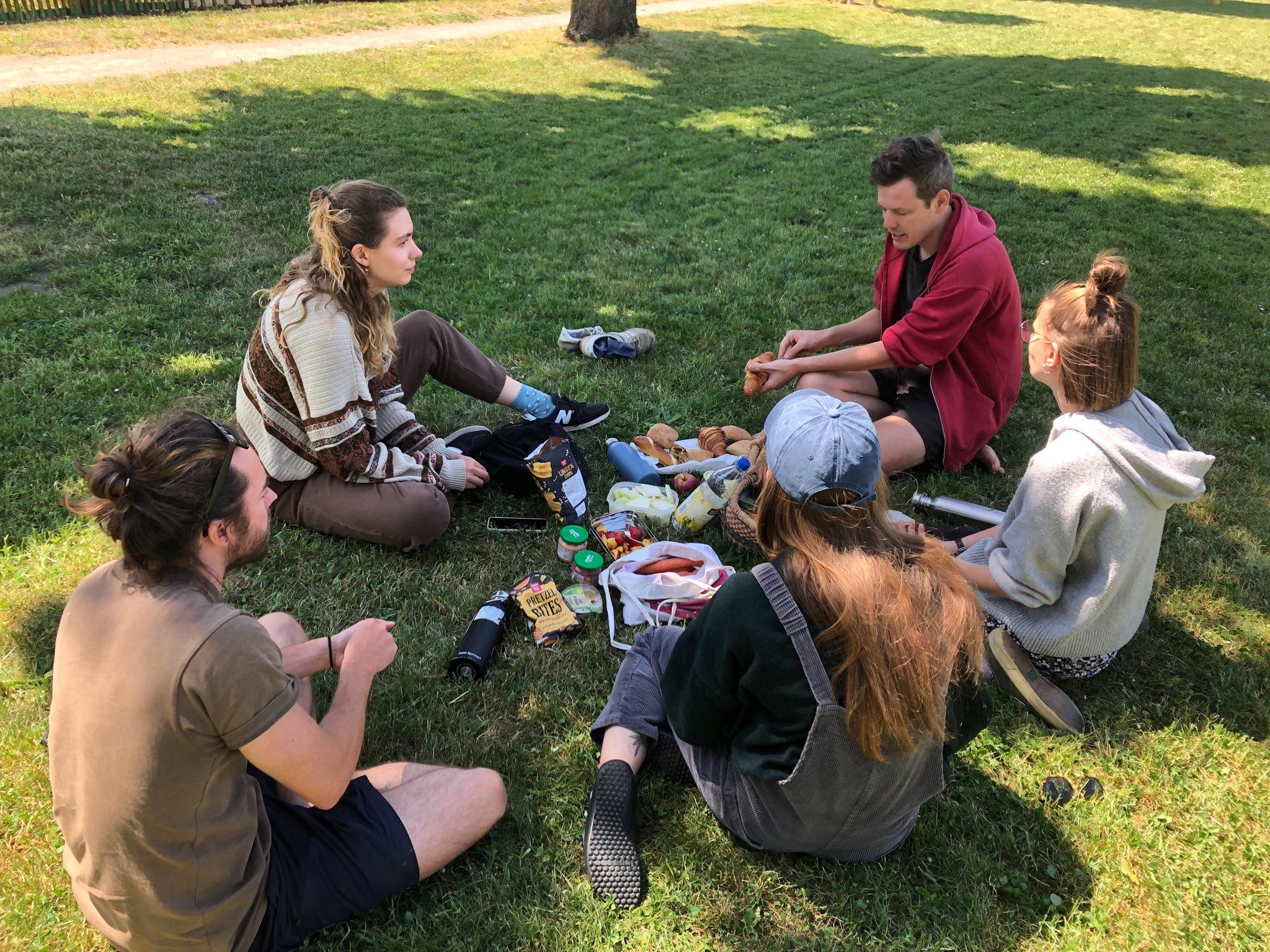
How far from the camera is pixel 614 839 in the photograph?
7.94 ft

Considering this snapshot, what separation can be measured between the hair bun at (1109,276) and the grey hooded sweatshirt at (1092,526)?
379 millimetres

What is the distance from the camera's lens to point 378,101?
33.0 ft

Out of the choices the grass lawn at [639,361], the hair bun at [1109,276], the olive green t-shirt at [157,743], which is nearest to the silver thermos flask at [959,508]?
the grass lawn at [639,361]

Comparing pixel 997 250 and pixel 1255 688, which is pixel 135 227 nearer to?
pixel 997 250

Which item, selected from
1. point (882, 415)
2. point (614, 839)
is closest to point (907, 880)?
point (614, 839)

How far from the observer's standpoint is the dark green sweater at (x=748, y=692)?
1.90 metres

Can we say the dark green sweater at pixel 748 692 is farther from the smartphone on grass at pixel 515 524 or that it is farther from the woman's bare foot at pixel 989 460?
the woman's bare foot at pixel 989 460

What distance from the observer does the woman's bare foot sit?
4.36 meters

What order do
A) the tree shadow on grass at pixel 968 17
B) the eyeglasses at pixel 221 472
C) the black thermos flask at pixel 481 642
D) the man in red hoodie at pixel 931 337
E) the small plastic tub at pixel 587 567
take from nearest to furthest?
the eyeglasses at pixel 221 472 → the black thermos flask at pixel 481 642 → the small plastic tub at pixel 587 567 → the man in red hoodie at pixel 931 337 → the tree shadow on grass at pixel 968 17

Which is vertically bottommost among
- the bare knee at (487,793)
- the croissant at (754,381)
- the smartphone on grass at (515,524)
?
the bare knee at (487,793)

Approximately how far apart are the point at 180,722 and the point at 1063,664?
287 centimetres

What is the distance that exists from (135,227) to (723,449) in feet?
17.1

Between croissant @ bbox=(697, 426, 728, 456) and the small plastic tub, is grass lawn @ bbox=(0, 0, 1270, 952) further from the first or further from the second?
croissant @ bbox=(697, 426, 728, 456)

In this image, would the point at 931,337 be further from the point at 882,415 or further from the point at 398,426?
the point at 398,426
